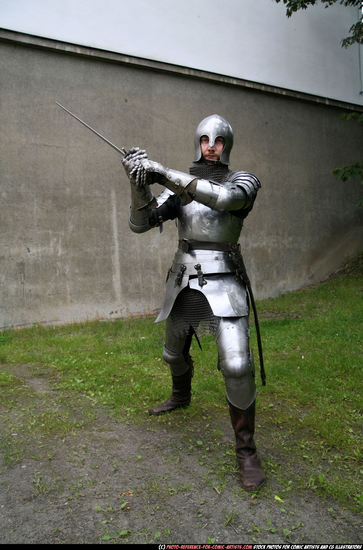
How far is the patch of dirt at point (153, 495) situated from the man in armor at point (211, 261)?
0.22 meters

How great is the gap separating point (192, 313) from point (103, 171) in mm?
4590

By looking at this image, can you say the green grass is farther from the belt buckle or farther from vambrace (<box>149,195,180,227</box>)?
vambrace (<box>149,195,180,227</box>)

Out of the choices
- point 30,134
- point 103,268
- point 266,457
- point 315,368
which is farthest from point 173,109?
point 266,457

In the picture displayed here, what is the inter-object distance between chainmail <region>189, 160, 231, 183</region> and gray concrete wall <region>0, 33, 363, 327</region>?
410cm

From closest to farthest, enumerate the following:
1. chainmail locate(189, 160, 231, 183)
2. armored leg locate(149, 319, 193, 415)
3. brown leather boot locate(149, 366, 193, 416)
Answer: chainmail locate(189, 160, 231, 183) < armored leg locate(149, 319, 193, 415) < brown leather boot locate(149, 366, 193, 416)

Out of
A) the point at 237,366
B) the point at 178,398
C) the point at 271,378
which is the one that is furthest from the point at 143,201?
the point at 271,378

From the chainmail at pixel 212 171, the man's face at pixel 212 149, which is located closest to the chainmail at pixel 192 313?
the chainmail at pixel 212 171

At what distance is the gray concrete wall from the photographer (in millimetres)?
6270

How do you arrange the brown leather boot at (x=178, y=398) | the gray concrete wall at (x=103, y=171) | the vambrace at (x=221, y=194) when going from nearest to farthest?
1. the vambrace at (x=221, y=194)
2. the brown leather boot at (x=178, y=398)
3. the gray concrete wall at (x=103, y=171)

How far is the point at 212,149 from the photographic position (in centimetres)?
292

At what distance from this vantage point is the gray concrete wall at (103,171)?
20.6ft

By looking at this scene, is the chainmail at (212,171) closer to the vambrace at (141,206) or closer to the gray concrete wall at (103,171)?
the vambrace at (141,206)

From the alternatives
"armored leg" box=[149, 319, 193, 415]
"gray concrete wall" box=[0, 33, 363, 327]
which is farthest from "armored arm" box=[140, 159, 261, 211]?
"gray concrete wall" box=[0, 33, 363, 327]

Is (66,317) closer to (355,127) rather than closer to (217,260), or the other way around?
(217,260)
